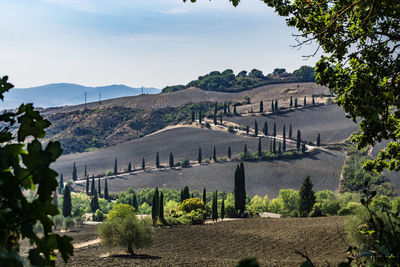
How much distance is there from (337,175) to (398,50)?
91407 millimetres

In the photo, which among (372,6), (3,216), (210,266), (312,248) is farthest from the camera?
(312,248)

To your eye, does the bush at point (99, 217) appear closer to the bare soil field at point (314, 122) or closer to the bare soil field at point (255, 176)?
the bare soil field at point (255, 176)

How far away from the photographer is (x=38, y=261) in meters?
2.25

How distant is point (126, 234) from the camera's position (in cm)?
3875

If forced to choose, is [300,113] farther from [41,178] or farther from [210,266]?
[41,178]

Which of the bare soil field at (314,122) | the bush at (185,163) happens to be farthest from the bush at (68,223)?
the bare soil field at (314,122)

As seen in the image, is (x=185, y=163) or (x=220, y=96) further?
(x=220, y=96)

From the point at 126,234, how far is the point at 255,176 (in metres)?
64.8

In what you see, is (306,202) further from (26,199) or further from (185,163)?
(26,199)

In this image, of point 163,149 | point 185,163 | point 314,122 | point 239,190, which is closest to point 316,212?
point 239,190

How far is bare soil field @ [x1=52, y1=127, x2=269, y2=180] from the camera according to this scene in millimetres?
121938

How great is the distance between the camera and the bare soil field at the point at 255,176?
95188 mm

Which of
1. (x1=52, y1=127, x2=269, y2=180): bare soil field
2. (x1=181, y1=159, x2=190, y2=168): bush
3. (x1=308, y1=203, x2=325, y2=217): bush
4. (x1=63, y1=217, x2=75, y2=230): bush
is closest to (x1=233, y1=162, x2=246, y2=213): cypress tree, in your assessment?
(x1=308, y1=203, x2=325, y2=217): bush

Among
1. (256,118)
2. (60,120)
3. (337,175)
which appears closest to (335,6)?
(337,175)
